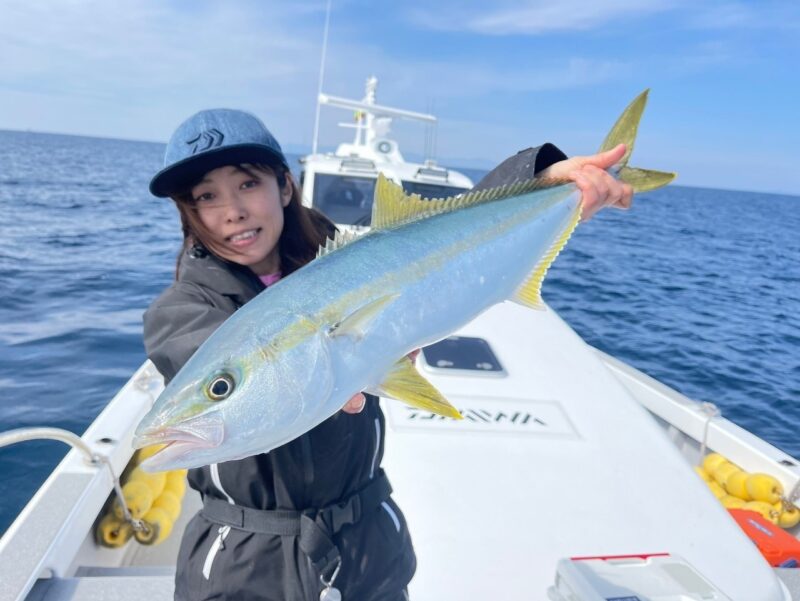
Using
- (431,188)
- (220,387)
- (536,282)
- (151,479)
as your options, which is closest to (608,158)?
(536,282)

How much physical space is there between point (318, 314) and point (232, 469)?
78 cm

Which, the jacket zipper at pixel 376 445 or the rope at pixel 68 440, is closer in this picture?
the jacket zipper at pixel 376 445

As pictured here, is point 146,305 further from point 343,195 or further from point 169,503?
point 169,503

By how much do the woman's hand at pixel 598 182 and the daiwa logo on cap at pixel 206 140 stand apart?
1.12 meters

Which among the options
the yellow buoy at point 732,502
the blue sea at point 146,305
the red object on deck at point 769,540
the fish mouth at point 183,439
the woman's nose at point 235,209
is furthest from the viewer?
the blue sea at point 146,305

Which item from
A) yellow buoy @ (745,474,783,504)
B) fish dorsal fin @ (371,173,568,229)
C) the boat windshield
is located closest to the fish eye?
fish dorsal fin @ (371,173,568,229)

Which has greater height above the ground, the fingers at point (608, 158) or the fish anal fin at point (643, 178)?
the fingers at point (608, 158)

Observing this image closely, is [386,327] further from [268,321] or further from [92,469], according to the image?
[92,469]

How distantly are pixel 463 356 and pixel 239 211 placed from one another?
2967 millimetres

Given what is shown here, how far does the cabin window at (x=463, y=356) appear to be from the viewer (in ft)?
14.5

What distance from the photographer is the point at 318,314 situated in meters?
1.31

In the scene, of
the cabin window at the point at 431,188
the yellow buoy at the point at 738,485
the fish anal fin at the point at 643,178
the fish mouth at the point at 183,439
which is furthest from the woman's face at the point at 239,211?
the cabin window at the point at 431,188

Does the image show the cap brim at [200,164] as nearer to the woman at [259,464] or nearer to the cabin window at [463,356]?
the woman at [259,464]

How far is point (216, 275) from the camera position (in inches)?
72.7
